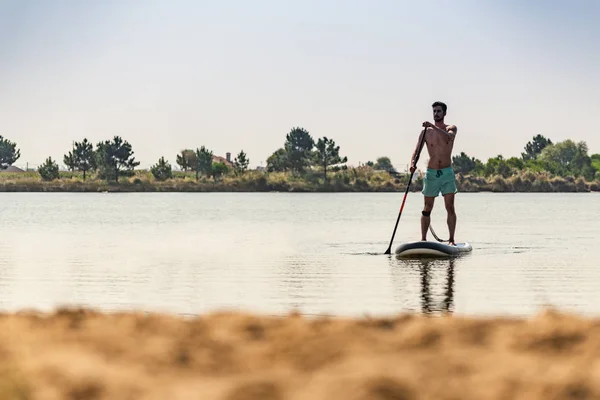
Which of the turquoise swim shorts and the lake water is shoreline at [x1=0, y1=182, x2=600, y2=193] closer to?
the lake water

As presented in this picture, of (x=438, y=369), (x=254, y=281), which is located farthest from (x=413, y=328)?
(x=254, y=281)

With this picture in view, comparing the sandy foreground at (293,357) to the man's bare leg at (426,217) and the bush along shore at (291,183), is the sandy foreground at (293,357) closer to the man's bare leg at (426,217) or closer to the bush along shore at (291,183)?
the man's bare leg at (426,217)

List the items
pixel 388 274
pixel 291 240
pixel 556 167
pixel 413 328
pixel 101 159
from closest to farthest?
pixel 413 328 < pixel 388 274 < pixel 291 240 < pixel 101 159 < pixel 556 167

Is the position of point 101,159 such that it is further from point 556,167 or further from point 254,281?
point 254,281

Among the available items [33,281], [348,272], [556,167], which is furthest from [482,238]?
[556,167]

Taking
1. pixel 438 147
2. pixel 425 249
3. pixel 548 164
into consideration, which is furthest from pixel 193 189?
pixel 425 249

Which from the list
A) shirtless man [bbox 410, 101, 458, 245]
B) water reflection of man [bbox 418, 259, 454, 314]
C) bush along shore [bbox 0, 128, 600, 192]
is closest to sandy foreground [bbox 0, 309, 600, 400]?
water reflection of man [bbox 418, 259, 454, 314]

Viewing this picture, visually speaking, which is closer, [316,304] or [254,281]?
[316,304]

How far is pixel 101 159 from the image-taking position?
12181cm

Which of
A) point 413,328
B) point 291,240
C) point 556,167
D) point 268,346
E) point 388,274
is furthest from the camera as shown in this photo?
point 556,167

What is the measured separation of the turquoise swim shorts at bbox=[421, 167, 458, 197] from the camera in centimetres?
1739

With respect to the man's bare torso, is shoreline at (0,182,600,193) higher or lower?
lower

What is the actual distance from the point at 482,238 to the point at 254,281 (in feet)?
36.3

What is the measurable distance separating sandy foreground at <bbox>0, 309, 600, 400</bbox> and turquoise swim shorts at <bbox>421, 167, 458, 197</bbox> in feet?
34.3
